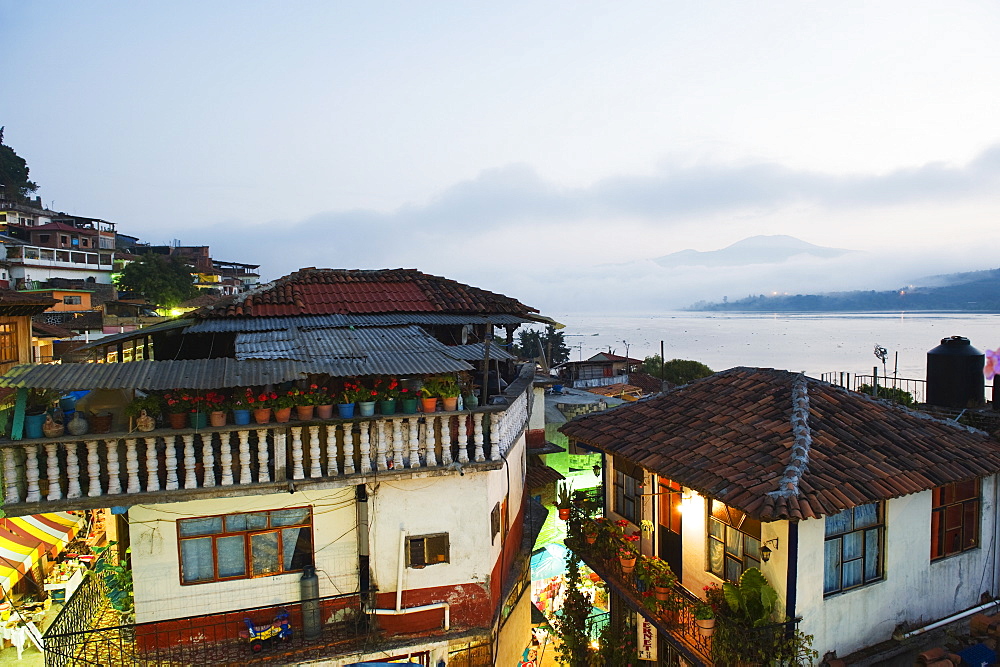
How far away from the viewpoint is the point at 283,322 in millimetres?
12758

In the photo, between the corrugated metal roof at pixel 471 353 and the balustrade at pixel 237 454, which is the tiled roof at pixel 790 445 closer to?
the corrugated metal roof at pixel 471 353

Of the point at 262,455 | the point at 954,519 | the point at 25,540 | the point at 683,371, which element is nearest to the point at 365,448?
the point at 262,455

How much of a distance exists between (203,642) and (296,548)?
2.04 meters

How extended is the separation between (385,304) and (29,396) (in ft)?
23.9

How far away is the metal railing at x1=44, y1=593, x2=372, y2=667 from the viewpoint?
29.9 ft

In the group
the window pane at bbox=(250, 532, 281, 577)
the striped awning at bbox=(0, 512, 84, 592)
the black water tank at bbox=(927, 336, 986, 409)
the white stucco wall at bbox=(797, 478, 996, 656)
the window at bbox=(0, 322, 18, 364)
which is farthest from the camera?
the window at bbox=(0, 322, 18, 364)

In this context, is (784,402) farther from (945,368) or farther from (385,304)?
(385,304)

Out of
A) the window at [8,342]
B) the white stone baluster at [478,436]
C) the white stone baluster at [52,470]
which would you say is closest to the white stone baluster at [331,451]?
the white stone baluster at [478,436]

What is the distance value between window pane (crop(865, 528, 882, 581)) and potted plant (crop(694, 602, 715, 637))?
2.95 m

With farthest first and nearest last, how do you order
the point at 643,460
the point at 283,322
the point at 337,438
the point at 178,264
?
the point at 178,264 → the point at 283,322 → the point at 643,460 → the point at 337,438

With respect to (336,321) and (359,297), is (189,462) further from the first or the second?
(359,297)

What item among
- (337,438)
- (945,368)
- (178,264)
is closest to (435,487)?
(337,438)

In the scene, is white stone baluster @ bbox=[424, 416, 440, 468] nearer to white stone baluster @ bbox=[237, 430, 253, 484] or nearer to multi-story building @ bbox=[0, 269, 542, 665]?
multi-story building @ bbox=[0, 269, 542, 665]

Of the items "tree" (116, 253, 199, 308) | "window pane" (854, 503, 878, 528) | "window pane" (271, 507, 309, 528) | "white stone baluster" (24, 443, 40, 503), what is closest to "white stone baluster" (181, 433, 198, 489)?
"window pane" (271, 507, 309, 528)
